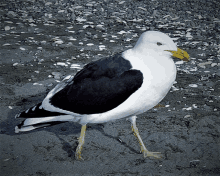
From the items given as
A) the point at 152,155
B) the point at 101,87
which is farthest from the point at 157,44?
the point at 152,155

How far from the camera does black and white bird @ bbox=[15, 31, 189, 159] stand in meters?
3.52

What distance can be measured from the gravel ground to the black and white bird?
0.63 m

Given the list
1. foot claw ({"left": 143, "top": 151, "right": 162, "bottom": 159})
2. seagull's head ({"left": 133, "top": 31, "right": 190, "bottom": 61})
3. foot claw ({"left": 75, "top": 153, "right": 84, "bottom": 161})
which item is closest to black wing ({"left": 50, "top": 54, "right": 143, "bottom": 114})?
seagull's head ({"left": 133, "top": 31, "right": 190, "bottom": 61})

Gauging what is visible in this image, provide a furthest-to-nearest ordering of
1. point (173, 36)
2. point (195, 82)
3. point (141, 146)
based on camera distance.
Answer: point (173, 36)
point (195, 82)
point (141, 146)

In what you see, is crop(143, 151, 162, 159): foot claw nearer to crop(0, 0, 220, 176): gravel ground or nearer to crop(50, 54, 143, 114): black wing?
crop(0, 0, 220, 176): gravel ground

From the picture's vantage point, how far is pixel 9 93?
5465mm

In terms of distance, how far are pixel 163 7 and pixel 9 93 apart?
22.5 feet

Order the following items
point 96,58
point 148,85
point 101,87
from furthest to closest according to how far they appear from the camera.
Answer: point 96,58
point 101,87
point 148,85

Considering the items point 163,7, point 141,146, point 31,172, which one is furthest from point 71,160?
point 163,7

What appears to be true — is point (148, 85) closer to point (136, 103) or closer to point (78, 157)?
point (136, 103)

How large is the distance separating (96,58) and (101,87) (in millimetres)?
3410

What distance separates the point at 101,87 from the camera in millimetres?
3598

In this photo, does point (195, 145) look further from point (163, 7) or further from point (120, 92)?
point (163, 7)

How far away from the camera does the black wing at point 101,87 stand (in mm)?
3529
